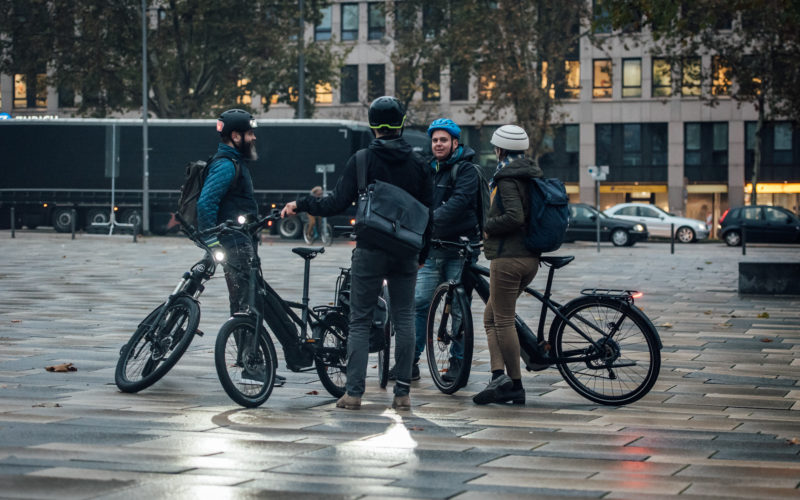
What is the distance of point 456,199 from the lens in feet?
27.1

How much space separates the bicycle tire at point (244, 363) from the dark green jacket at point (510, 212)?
1479 millimetres

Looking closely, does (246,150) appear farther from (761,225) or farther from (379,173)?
(761,225)

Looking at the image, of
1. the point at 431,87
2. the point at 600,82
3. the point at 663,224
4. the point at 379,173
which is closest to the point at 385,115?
the point at 379,173

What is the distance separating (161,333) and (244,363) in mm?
714

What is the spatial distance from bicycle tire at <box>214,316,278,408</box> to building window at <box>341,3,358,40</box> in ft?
181

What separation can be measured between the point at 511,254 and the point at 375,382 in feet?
5.21

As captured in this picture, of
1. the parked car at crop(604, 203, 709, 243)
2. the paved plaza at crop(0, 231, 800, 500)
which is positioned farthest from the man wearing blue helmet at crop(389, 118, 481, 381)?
the parked car at crop(604, 203, 709, 243)

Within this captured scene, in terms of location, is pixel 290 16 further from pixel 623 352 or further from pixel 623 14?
pixel 623 352

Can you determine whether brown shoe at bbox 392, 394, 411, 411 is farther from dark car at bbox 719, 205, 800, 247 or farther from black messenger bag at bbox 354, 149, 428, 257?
dark car at bbox 719, 205, 800, 247

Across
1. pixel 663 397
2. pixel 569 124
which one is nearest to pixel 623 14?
pixel 663 397

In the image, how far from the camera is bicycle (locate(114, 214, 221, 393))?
766 cm

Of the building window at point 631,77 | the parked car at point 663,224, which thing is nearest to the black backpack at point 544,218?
the parked car at point 663,224

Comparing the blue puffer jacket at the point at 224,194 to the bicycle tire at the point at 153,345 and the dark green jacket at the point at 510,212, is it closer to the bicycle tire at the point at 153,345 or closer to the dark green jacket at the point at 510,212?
the bicycle tire at the point at 153,345

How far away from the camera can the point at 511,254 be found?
752 centimetres
